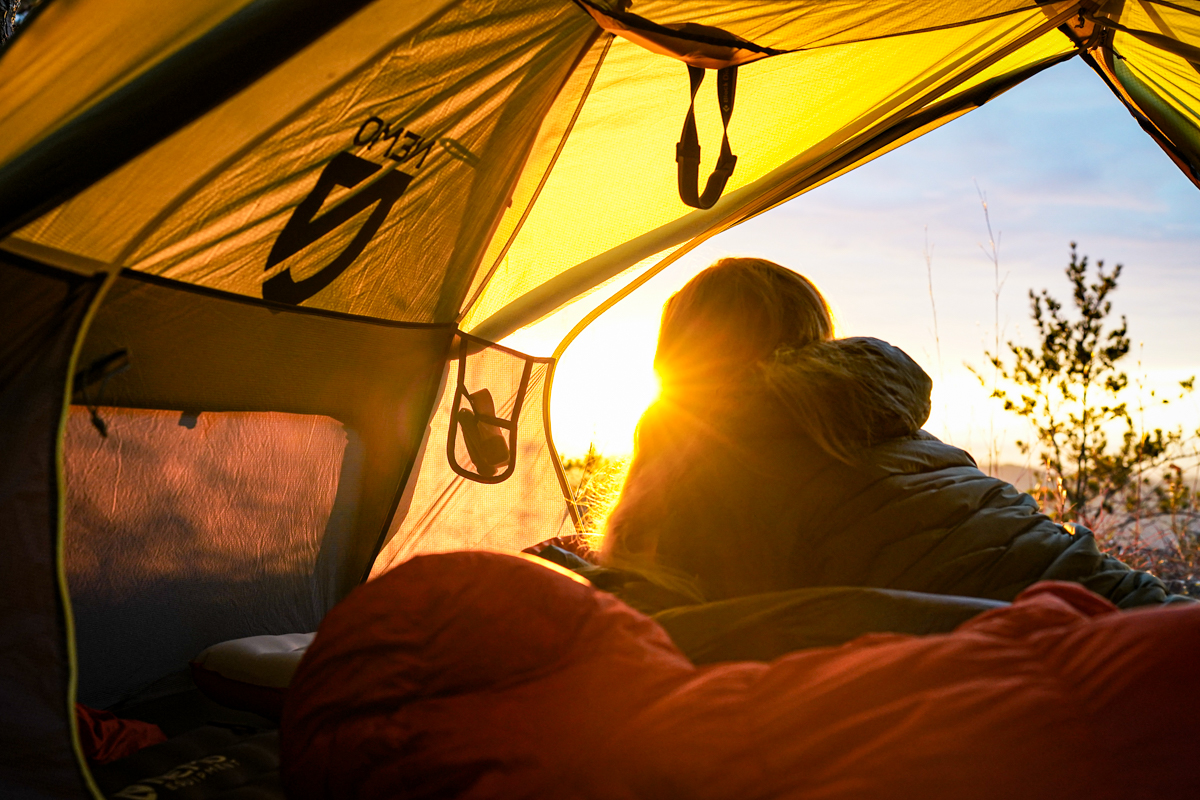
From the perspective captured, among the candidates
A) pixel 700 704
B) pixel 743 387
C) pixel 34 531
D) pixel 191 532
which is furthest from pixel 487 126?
pixel 700 704

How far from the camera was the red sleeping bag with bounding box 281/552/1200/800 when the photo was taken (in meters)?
0.55

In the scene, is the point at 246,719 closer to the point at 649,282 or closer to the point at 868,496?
the point at 868,496

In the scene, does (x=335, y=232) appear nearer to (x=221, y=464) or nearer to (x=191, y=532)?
(x=221, y=464)

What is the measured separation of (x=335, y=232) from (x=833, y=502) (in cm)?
95

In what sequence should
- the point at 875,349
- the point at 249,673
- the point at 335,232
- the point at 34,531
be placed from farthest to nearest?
the point at 335,232, the point at 249,673, the point at 875,349, the point at 34,531

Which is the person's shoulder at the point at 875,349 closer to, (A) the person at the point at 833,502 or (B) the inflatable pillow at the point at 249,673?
(A) the person at the point at 833,502

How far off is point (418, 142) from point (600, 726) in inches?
45.9

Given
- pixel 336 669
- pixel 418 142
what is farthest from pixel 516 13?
pixel 336 669

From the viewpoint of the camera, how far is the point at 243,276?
1.45 m

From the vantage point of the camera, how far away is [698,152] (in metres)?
1.63

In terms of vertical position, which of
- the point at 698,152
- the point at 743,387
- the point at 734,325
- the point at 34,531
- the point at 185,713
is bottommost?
the point at 185,713

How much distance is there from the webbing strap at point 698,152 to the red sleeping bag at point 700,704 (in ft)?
3.45

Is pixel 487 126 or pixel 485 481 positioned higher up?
pixel 487 126

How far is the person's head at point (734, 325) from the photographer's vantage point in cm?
142
